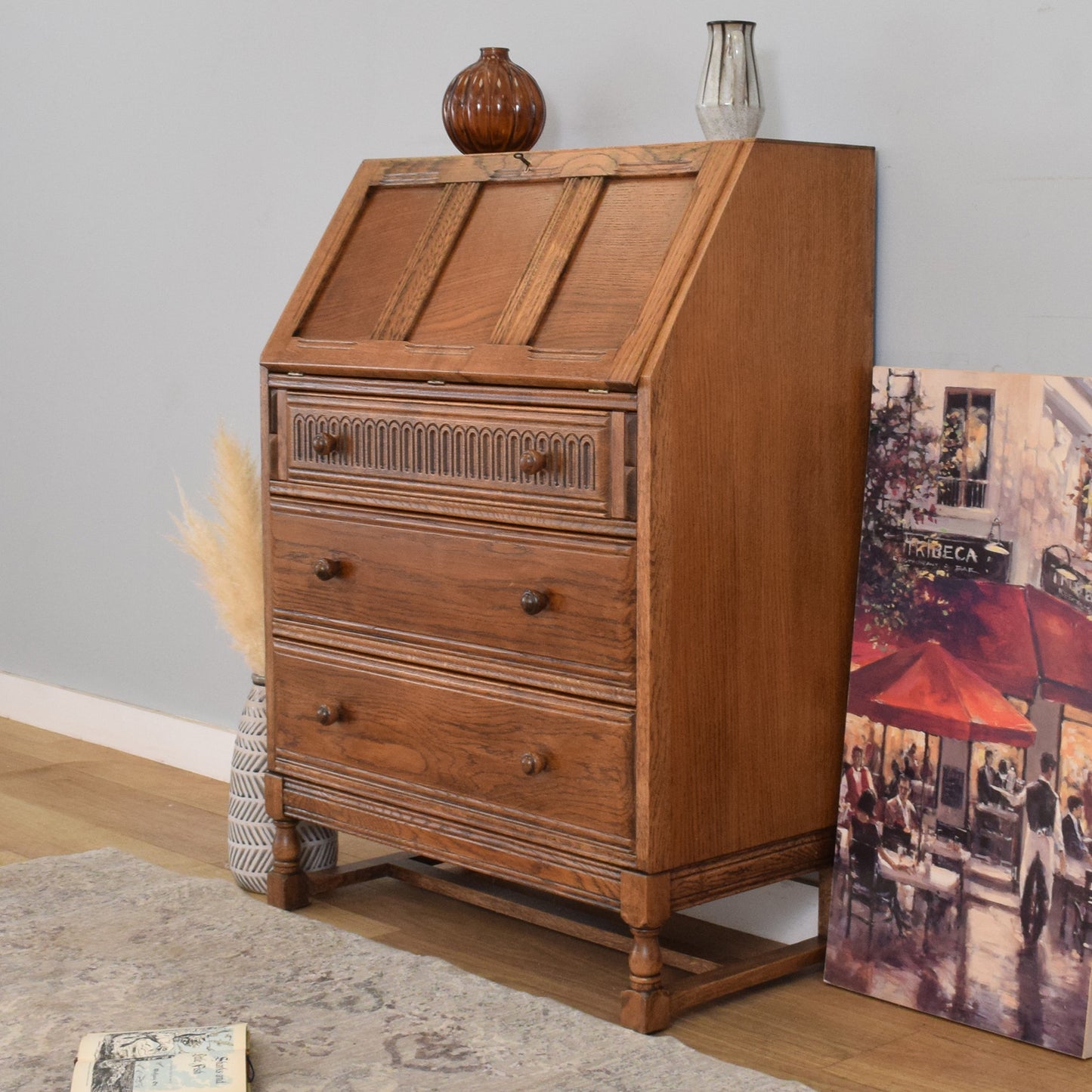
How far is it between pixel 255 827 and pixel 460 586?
0.78 metres

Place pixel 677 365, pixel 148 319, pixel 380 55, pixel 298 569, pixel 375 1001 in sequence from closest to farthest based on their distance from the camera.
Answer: pixel 677 365, pixel 375 1001, pixel 298 569, pixel 380 55, pixel 148 319

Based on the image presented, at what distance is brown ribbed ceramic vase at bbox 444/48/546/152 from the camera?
2.56 meters

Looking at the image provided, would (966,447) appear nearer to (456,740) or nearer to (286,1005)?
(456,740)

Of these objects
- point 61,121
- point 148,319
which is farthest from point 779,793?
point 61,121

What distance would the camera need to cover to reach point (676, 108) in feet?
8.57

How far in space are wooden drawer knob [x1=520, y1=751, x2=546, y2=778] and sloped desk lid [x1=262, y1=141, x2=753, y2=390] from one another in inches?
20.8

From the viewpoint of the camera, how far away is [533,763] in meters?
2.23

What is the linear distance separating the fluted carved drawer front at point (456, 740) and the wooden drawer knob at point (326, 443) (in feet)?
1.10

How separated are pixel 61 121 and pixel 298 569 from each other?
188 cm

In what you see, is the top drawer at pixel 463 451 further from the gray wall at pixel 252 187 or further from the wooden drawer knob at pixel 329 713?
the gray wall at pixel 252 187

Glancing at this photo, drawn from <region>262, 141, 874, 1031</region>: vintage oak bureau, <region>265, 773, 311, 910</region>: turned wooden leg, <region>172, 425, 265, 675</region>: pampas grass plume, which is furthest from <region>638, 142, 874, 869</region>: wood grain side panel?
<region>172, 425, 265, 675</region>: pampas grass plume

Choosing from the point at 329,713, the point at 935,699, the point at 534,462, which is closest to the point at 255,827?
the point at 329,713

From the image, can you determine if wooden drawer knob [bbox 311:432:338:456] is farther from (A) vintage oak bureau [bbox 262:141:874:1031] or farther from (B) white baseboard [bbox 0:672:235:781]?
(B) white baseboard [bbox 0:672:235:781]

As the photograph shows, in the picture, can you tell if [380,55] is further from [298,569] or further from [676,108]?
[298,569]
